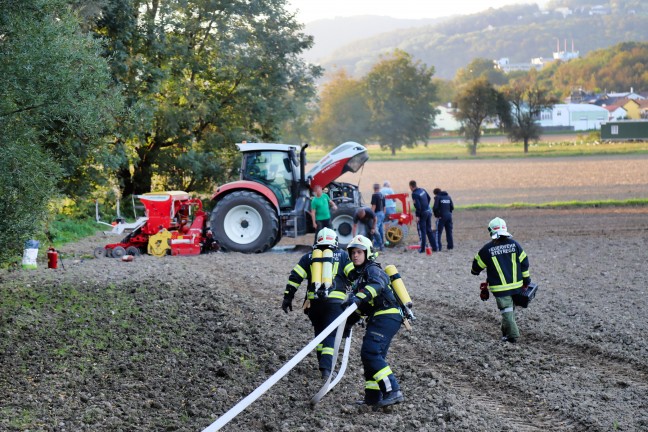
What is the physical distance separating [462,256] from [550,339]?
8.40 m

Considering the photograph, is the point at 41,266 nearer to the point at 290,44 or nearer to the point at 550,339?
the point at 550,339

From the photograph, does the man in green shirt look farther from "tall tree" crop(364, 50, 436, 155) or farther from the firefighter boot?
"tall tree" crop(364, 50, 436, 155)

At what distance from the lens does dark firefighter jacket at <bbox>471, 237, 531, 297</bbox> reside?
40.9 ft

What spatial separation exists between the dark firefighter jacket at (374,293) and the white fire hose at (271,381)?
0.20 metres

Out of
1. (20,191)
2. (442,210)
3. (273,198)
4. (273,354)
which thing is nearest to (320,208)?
(273,198)

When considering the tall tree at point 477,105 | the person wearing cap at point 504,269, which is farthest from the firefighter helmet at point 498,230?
the tall tree at point 477,105

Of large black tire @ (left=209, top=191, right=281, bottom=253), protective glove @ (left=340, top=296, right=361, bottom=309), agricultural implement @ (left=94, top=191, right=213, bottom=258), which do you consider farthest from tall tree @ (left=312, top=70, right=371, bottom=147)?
protective glove @ (left=340, top=296, right=361, bottom=309)

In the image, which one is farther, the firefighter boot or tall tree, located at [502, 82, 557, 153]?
tall tree, located at [502, 82, 557, 153]

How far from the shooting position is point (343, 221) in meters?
21.5

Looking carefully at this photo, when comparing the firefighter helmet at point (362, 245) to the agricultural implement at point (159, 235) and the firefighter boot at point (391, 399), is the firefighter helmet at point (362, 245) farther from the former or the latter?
the agricultural implement at point (159, 235)

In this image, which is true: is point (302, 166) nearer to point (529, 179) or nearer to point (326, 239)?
point (326, 239)

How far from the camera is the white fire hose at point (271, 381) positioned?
7.54 m

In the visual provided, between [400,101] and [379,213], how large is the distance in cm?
9168

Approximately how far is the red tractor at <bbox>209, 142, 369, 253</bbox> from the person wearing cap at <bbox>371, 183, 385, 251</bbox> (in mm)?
479
